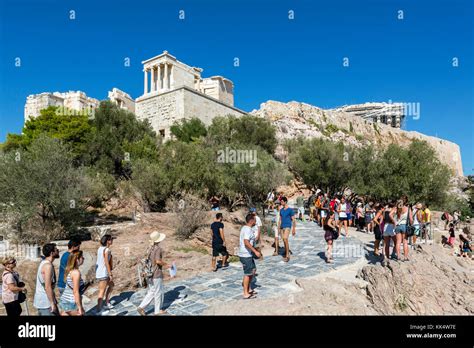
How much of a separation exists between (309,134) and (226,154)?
3088cm

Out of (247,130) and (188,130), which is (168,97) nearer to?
(188,130)

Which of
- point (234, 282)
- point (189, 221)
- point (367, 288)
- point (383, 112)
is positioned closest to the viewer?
point (367, 288)

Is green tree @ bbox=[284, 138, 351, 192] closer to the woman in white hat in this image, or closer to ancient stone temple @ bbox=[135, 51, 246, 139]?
ancient stone temple @ bbox=[135, 51, 246, 139]

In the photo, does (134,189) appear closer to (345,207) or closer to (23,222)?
(23,222)

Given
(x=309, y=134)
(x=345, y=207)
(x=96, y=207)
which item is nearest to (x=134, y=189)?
(x=96, y=207)

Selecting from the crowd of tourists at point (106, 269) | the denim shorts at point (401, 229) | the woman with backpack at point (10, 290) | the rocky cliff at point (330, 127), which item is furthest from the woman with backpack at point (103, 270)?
the rocky cliff at point (330, 127)

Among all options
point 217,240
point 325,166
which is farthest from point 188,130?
point 217,240

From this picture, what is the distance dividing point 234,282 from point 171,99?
29.9 m

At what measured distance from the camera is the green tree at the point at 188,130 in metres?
29.5

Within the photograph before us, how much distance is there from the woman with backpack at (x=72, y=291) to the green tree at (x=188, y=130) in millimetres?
24991

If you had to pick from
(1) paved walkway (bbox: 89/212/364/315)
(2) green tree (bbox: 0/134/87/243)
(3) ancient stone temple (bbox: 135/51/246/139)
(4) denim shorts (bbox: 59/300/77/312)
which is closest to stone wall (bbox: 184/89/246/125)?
(3) ancient stone temple (bbox: 135/51/246/139)

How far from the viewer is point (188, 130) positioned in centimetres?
2997

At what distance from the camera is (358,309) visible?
178 inches

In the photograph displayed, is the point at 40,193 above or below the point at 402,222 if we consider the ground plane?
above
